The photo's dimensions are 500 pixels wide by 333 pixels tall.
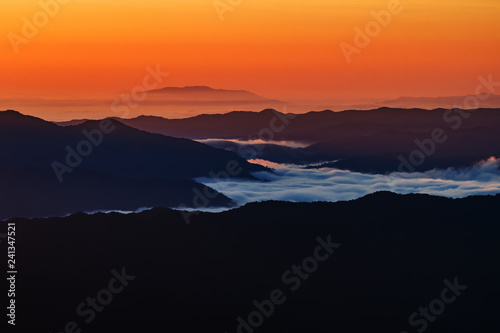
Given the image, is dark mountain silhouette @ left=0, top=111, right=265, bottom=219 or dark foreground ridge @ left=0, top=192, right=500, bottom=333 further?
dark mountain silhouette @ left=0, top=111, right=265, bottom=219

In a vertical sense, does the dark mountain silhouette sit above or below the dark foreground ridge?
above

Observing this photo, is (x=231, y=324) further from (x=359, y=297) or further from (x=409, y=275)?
(x=409, y=275)

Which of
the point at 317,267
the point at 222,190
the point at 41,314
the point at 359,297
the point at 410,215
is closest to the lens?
the point at 41,314

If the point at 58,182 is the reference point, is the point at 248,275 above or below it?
below

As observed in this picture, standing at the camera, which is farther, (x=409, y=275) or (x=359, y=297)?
(x=409, y=275)

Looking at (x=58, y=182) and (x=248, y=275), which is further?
(x=58, y=182)

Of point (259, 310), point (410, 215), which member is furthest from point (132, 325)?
point (410, 215)

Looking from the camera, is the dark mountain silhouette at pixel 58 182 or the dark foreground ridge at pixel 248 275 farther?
the dark mountain silhouette at pixel 58 182

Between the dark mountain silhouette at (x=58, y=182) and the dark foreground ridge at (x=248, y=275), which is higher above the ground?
the dark mountain silhouette at (x=58, y=182)
